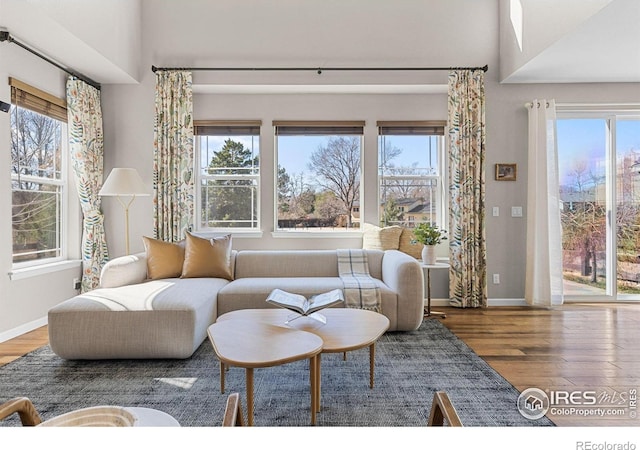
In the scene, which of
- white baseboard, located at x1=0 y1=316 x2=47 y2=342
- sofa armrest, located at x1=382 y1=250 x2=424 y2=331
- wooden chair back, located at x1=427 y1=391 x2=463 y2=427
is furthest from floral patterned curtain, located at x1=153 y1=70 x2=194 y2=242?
wooden chair back, located at x1=427 y1=391 x2=463 y2=427

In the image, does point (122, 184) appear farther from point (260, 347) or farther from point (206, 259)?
point (260, 347)

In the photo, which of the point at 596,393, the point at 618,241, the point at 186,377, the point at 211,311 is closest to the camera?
the point at 596,393

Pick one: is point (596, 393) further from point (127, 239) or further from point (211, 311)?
point (127, 239)

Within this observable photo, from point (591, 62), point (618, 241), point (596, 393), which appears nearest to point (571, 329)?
point (596, 393)

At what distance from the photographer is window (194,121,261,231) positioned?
14.8 ft

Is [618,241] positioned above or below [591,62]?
below

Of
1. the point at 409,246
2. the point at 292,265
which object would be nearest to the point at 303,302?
the point at 292,265

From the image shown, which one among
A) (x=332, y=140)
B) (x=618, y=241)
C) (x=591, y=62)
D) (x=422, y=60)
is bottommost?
(x=618, y=241)

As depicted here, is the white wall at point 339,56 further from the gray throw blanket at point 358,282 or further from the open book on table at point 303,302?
the open book on table at point 303,302

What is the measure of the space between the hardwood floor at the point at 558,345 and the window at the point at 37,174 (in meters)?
0.85

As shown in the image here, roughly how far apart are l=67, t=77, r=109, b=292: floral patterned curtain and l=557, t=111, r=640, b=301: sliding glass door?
5202 millimetres

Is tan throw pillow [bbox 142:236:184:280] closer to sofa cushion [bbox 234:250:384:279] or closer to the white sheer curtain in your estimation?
sofa cushion [bbox 234:250:384:279]
